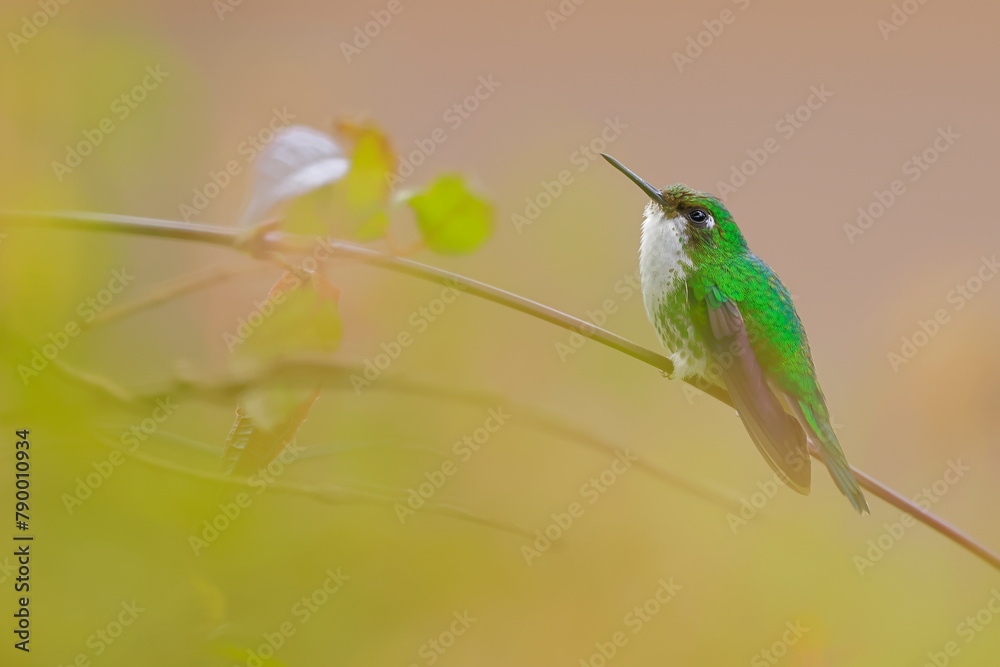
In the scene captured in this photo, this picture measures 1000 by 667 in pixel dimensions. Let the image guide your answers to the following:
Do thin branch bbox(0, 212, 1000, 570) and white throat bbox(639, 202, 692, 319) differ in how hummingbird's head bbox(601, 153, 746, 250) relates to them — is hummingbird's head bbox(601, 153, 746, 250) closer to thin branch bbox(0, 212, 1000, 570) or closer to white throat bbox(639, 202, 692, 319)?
white throat bbox(639, 202, 692, 319)

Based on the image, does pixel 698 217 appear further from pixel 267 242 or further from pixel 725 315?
pixel 267 242

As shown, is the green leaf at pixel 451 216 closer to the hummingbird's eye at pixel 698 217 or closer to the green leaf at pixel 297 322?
the green leaf at pixel 297 322

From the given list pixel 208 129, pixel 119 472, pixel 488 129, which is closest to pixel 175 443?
pixel 119 472

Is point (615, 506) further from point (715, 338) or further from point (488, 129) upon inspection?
point (488, 129)

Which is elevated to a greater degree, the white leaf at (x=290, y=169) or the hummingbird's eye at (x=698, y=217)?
the hummingbird's eye at (x=698, y=217)

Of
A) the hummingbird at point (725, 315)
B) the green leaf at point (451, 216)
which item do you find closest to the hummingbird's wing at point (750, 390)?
the hummingbird at point (725, 315)

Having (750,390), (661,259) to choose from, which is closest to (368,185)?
(750,390)
